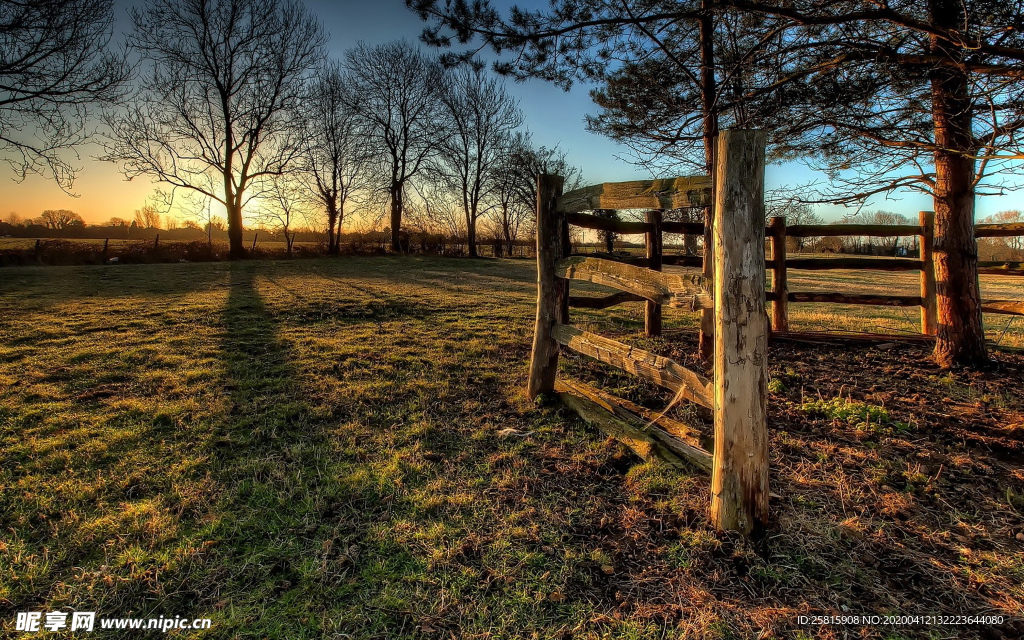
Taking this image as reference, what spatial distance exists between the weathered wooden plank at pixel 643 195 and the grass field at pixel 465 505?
1.89 metres

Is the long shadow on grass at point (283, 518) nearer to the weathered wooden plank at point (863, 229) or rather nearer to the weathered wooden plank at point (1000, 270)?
the weathered wooden plank at point (863, 229)

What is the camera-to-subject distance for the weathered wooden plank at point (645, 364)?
2.80 meters

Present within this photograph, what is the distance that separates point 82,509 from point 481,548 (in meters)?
2.50

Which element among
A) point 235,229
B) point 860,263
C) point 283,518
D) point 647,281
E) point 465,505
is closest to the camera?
point 283,518

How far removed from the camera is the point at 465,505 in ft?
9.39

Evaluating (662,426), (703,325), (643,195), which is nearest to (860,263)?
(703,325)

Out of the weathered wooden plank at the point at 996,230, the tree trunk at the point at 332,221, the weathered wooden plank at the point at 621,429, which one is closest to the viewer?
the weathered wooden plank at the point at 621,429

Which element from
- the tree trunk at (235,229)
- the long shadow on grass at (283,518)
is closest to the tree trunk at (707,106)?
the long shadow on grass at (283,518)

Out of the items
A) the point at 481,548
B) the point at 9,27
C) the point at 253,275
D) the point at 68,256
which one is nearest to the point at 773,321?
the point at 481,548

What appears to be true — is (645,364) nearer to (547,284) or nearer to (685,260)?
(547,284)

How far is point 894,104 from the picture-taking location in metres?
4.95

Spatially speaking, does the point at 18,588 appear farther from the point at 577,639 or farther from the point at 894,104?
the point at 894,104

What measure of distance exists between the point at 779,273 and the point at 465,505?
6869mm

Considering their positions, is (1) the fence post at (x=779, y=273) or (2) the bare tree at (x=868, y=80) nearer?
(2) the bare tree at (x=868, y=80)
